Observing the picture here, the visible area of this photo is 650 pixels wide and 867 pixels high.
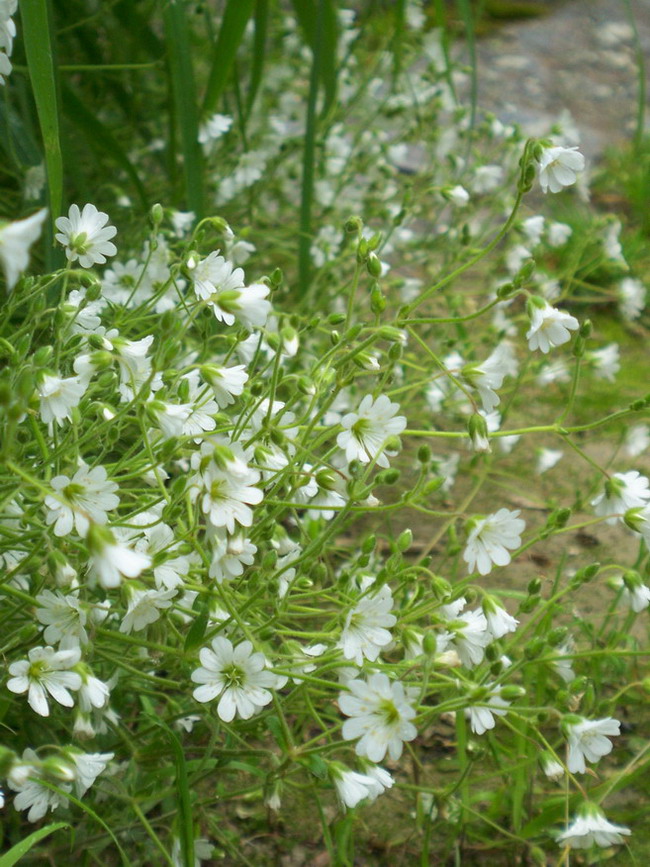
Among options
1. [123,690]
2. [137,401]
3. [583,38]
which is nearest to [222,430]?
[137,401]

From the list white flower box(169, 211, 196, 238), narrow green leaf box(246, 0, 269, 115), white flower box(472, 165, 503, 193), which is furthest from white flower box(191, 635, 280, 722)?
white flower box(472, 165, 503, 193)

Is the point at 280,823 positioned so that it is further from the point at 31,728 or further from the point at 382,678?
the point at 382,678

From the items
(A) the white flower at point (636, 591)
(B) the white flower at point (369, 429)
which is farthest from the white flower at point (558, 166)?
(A) the white flower at point (636, 591)

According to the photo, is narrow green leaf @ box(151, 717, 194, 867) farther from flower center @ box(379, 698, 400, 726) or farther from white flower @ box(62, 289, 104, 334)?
white flower @ box(62, 289, 104, 334)

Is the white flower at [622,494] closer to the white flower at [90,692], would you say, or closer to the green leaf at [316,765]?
the green leaf at [316,765]

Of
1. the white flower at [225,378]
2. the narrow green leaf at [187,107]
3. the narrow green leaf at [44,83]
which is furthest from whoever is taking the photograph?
the narrow green leaf at [187,107]
